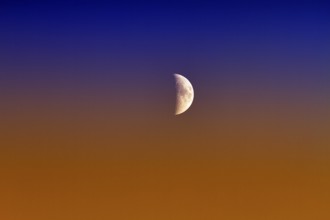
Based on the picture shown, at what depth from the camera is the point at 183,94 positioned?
3.66m

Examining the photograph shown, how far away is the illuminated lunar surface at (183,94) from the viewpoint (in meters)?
3.64

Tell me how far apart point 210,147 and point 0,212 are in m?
1.46

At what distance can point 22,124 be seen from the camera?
3.67 metres

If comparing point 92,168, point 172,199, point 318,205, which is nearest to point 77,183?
point 92,168

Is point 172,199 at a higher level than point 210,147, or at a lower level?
lower

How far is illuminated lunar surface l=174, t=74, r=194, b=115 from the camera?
3.64 m

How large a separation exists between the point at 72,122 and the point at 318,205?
5.72 ft

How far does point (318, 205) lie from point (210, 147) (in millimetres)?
822

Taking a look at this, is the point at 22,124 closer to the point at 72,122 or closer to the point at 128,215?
the point at 72,122

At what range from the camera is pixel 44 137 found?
12.1 ft

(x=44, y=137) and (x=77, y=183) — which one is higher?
(x=44, y=137)

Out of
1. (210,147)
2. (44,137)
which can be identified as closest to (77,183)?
(44,137)

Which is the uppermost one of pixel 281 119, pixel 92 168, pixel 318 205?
pixel 281 119

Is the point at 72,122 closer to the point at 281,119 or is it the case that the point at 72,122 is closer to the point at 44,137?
the point at 44,137
